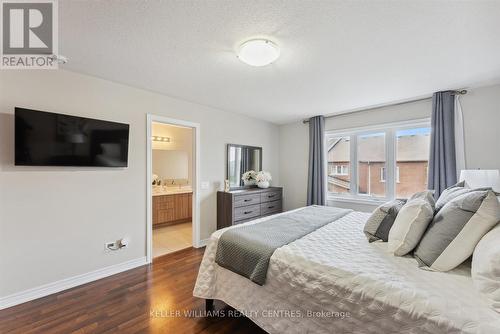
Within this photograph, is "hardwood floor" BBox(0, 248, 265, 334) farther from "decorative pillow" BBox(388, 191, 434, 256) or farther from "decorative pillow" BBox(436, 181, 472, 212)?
"decorative pillow" BBox(436, 181, 472, 212)

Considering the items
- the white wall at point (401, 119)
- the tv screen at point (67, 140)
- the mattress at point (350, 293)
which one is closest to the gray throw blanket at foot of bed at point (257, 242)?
the mattress at point (350, 293)

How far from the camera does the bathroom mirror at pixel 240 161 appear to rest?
3.97 meters

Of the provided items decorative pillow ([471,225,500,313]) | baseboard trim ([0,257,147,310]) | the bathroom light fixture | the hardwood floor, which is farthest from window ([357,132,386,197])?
the bathroom light fixture

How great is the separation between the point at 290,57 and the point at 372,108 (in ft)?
7.84

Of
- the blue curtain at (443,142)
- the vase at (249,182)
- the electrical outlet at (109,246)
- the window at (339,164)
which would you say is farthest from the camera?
the vase at (249,182)

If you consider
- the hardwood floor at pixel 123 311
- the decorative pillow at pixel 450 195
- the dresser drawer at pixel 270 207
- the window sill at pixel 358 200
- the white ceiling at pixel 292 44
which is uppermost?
the white ceiling at pixel 292 44

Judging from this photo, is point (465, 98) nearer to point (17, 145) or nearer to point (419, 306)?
point (419, 306)

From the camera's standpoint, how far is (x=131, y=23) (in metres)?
1.55

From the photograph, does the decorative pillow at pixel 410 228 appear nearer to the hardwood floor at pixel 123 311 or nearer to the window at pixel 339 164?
the hardwood floor at pixel 123 311

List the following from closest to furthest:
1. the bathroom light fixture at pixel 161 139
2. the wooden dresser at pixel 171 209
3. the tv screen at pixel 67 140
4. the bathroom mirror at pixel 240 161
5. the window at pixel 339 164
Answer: the tv screen at pixel 67 140
the bathroom mirror at pixel 240 161
the window at pixel 339 164
the wooden dresser at pixel 171 209
the bathroom light fixture at pixel 161 139

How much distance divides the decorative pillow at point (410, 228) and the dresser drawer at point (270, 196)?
2595mm

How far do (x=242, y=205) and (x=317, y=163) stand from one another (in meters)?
1.74

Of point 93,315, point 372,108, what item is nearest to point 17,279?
point 93,315

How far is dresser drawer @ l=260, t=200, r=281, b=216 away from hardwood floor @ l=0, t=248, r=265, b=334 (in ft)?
6.00
